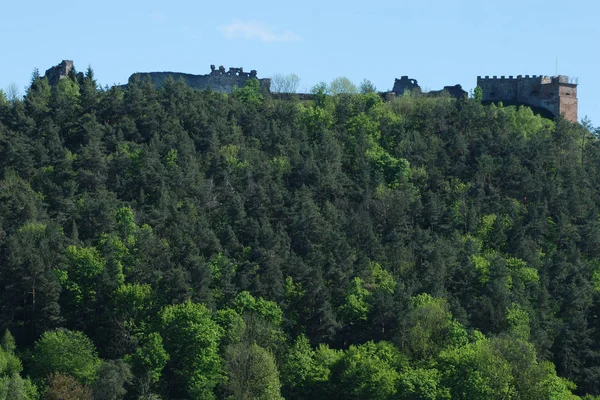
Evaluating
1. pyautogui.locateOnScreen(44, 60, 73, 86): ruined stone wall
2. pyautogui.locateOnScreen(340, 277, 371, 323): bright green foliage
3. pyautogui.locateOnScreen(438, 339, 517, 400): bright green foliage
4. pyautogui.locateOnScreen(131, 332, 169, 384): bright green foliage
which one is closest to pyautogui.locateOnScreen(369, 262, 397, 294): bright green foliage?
pyautogui.locateOnScreen(340, 277, 371, 323): bright green foliage

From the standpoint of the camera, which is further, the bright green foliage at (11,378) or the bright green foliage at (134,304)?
the bright green foliage at (134,304)

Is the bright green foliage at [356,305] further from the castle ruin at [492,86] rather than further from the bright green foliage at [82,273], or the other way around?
the castle ruin at [492,86]

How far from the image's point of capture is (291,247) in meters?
83.6

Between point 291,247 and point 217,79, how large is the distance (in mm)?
30702

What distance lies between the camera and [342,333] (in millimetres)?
76312

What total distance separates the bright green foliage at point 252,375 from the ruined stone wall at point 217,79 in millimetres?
42775

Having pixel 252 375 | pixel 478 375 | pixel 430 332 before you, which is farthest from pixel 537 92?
pixel 252 375

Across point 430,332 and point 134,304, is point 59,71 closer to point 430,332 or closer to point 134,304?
point 134,304

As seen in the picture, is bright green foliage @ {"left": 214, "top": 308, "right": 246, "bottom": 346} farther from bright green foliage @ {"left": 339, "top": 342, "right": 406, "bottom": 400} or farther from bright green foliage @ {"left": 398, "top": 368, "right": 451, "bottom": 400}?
bright green foliage @ {"left": 398, "top": 368, "right": 451, "bottom": 400}

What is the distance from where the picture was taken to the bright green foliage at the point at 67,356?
68812 mm

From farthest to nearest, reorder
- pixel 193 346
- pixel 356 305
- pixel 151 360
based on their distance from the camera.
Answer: pixel 356 305 < pixel 193 346 < pixel 151 360

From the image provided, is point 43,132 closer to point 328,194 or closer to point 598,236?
point 328,194

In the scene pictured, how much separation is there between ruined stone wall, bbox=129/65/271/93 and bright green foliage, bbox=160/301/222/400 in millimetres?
38696

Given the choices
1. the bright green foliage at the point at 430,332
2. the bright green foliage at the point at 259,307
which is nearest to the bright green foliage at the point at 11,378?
the bright green foliage at the point at 259,307
